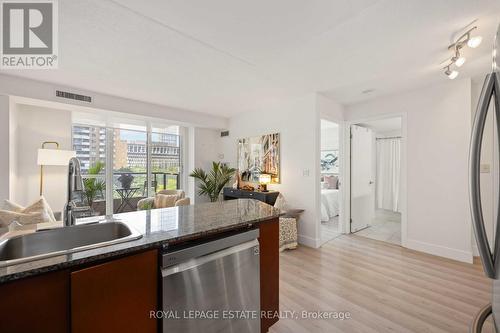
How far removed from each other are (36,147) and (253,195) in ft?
12.6

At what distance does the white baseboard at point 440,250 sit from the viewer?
289 cm

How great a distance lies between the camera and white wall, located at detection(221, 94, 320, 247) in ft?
11.6

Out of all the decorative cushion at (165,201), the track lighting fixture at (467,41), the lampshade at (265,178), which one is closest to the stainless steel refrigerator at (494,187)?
the track lighting fixture at (467,41)

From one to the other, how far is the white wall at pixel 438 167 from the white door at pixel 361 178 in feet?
2.88

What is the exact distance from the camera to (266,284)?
1.62 metres

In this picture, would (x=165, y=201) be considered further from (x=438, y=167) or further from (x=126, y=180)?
(x=438, y=167)

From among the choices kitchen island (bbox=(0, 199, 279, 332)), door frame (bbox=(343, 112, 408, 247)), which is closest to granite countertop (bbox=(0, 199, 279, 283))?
kitchen island (bbox=(0, 199, 279, 332))

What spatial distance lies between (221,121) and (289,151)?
221 cm

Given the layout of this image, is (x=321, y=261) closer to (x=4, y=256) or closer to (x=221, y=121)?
(x=4, y=256)

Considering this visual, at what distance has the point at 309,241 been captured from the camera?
3564 mm

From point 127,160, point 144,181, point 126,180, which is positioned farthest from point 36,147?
point 144,181

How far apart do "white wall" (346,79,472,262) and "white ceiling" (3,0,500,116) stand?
338 millimetres

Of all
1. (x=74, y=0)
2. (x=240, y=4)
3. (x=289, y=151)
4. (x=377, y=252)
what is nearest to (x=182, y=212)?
(x=240, y=4)

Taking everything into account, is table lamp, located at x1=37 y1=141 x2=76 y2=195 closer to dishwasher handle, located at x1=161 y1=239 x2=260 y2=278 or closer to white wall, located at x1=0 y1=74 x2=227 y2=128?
white wall, located at x1=0 y1=74 x2=227 y2=128
